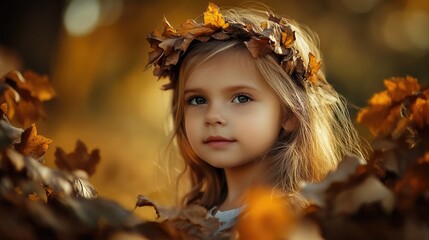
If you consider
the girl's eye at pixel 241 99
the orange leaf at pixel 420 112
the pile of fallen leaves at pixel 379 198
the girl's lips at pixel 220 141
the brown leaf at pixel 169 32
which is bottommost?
the pile of fallen leaves at pixel 379 198

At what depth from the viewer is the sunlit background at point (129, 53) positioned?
5.16 m

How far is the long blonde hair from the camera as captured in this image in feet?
7.16

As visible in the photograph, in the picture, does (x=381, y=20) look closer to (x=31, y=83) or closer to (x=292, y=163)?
(x=292, y=163)

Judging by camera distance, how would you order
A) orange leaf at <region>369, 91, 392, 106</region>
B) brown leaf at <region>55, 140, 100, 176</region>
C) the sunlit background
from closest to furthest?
orange leaf at <region>369, 91, 392, 106</region>
brown leaf at <region>55, 140, 100, 176</region>
the sunlit background

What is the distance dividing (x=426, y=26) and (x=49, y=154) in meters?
3.19

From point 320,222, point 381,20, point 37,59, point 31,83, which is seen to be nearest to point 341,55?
point 381,20

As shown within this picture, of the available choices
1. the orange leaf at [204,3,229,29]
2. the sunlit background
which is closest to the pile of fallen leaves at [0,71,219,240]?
the orange leaf at [204,3,229,29]

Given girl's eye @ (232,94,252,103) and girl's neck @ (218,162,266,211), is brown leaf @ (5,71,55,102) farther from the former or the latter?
girl's neck @ (218,162,266,211)

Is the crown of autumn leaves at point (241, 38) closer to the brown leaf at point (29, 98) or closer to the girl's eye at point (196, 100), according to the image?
the girl's eye at point (196, 100)

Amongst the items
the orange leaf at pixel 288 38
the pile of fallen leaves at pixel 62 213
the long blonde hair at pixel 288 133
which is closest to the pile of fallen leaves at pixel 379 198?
the pile of fallen leaves at pixel 62 213

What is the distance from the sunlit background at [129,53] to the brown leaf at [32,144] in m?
3.09

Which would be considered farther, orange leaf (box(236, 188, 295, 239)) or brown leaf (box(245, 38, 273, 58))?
brown leaf (box(245, 38, 273, 58))

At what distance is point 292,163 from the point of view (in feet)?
7.05

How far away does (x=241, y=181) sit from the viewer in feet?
7.47
